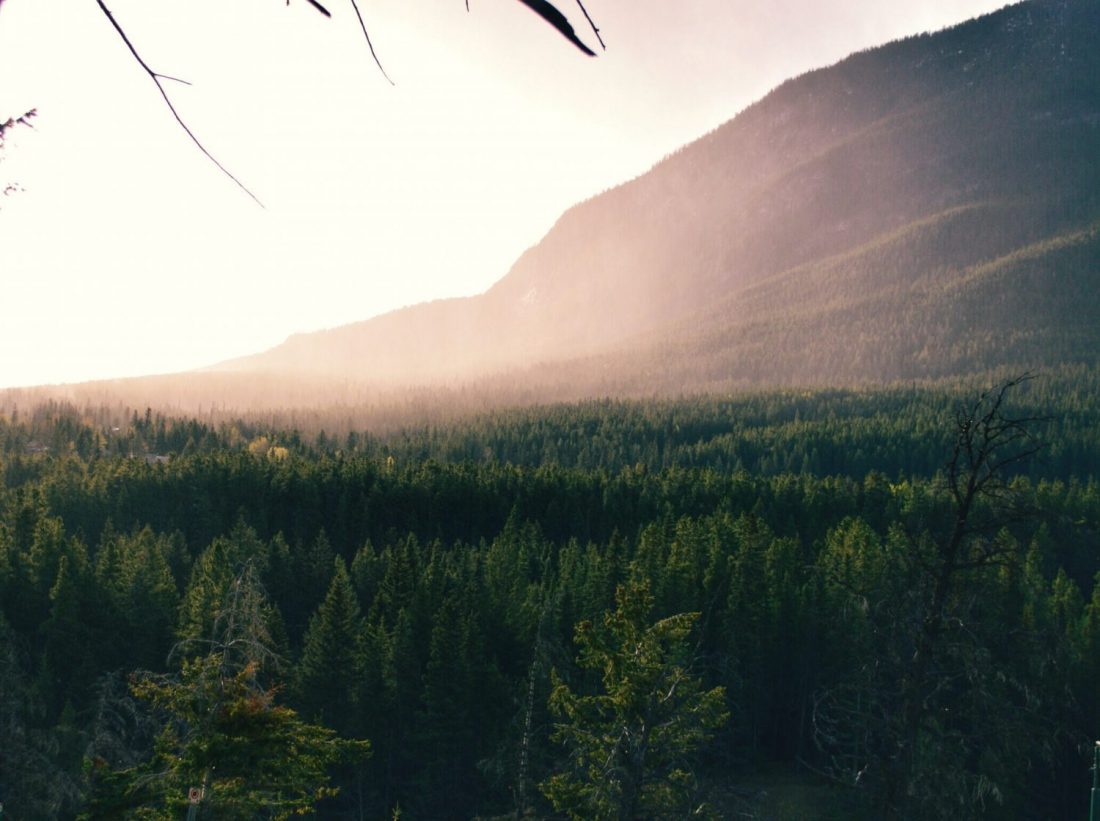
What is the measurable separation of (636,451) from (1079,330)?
141075mm

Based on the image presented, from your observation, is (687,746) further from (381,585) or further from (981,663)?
(381,585)

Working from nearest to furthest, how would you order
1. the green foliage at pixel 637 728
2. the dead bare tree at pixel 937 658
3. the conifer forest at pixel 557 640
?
the dead bare tree at pixel 937 658 < the conifer forest at pixel 557 640 < the green foliage at pixel 637 728

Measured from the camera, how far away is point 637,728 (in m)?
15.0

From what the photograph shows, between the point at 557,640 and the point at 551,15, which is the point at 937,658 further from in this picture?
the point at 557,640

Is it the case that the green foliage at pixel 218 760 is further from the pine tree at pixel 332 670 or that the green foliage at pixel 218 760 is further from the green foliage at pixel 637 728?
the pine tree at pixel 332 670

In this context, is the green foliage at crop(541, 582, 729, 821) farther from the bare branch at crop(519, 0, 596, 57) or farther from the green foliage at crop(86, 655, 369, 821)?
the bare branch at crop(519, 0, 596, 57)

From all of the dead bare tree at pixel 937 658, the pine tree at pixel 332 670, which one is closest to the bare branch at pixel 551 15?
the dead bare tree at pixel 937 658

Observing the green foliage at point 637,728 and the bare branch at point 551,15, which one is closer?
the bare branch at point 551,15

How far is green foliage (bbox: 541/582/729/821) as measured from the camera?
14.0 meters

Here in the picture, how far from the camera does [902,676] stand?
10.2 metres

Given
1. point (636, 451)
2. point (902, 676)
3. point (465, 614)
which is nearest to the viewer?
point (902, 676)

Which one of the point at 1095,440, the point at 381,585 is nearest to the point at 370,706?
the point at 381,585

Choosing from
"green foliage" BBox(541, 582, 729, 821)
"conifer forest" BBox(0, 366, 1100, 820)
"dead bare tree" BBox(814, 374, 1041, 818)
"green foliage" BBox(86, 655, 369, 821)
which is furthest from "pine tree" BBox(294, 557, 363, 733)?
"dead bare tree" BBox(814, 374, 1041, 818)

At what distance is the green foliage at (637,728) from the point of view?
14.0m
